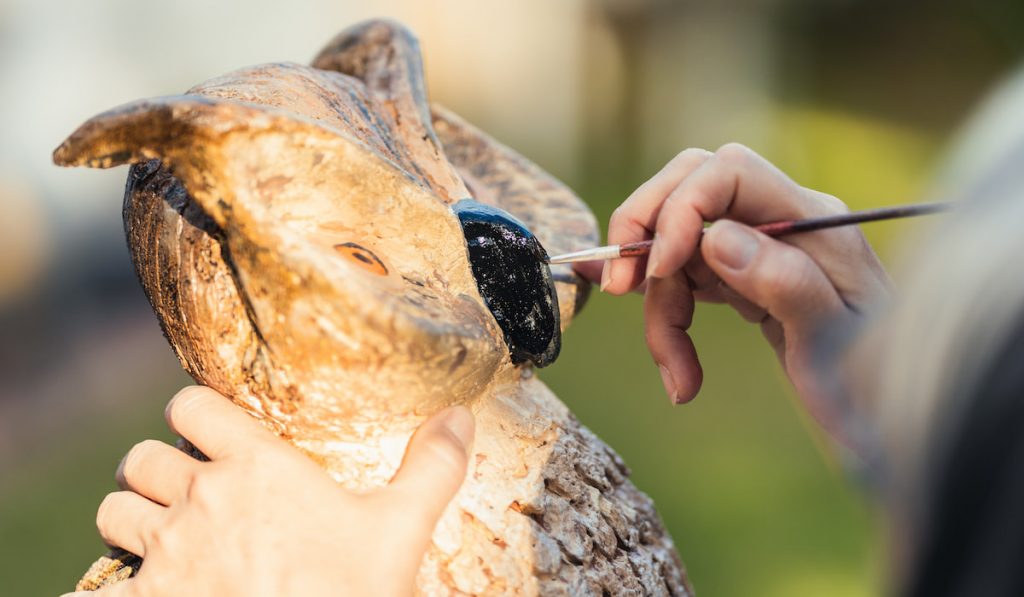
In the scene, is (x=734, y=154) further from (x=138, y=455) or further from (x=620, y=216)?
(x=138, y=455)

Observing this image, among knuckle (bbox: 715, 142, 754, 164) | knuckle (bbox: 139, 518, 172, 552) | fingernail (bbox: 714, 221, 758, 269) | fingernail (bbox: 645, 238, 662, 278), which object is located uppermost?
knuckle (bbox: 715, 142, 754, 164)

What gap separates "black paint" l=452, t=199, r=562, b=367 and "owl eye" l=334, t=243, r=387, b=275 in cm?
10

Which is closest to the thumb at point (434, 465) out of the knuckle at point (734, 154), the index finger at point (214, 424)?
the index finger at point (214, 424)

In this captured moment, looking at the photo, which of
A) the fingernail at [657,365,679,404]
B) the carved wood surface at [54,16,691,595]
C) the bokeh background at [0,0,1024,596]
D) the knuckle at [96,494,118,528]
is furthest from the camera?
the bokeh background at [0,0,1024,596]

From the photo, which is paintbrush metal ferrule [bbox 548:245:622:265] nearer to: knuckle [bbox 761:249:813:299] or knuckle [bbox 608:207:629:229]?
knuckle [bbox 608:207:629:229]

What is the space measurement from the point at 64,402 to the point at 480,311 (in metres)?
2.51

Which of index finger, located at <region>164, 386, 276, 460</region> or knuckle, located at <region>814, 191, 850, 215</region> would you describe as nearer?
index finger, located at <region>164, 386, 276, 460</region>

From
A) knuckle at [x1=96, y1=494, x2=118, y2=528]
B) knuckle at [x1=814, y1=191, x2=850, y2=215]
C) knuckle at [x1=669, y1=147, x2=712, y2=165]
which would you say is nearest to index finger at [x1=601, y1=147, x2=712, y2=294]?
knuckle at [x1=669, y1=147, x2=712, y2=165]

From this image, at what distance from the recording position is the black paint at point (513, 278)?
0.70 m

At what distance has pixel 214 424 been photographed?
637 millimetres

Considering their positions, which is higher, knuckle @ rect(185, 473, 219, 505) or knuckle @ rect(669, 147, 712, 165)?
knuckle @ rect(669, 147, 712, 165)

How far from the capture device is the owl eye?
0.60 m

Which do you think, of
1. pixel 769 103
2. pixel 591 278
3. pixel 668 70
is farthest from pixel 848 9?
pixel 591 278

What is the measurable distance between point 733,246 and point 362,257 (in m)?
0.28
